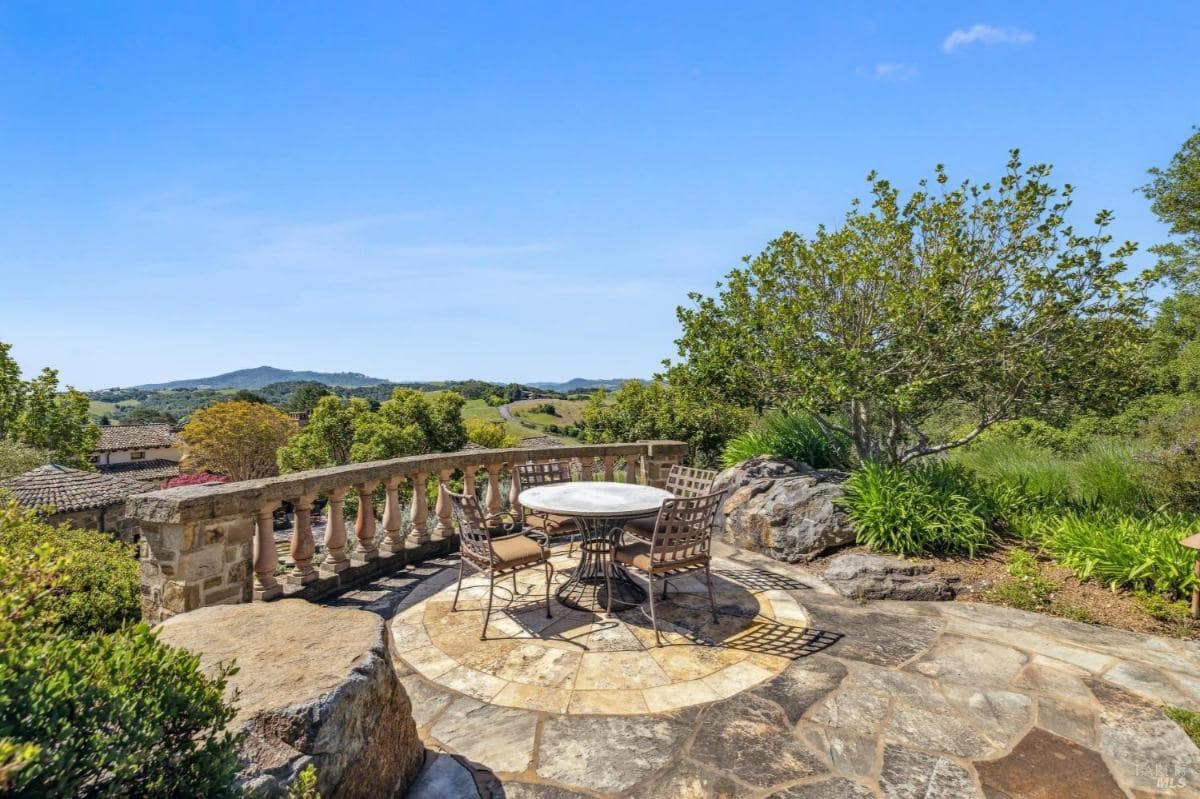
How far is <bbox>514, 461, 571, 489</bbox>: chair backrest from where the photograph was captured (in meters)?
5.91

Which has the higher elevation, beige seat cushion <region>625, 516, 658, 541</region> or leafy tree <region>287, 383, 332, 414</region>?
leafy tree <region>287, 383, 332, 414</region>

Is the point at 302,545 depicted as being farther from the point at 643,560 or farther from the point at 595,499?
the point at 643,560

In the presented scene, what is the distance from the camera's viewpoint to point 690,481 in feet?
18.8

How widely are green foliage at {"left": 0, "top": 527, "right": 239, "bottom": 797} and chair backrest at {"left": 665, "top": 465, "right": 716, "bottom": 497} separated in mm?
4462

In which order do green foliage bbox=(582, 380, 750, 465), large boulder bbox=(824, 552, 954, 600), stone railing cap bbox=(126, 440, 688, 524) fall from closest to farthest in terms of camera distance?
stone railing cap bbox=(126, 440, 688, 524) → large boulder bbox=(824, 552, 954, 600) → green foliage bbox=(582, 380, 750, 465)

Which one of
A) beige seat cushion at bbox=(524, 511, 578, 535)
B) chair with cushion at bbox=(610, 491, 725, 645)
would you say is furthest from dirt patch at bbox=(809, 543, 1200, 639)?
beige seat cushion at bbox=(524, 511, 578, 535)

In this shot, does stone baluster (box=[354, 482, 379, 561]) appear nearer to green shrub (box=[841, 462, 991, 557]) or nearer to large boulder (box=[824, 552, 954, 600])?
large boulder (box=[824, 552, 954, 600])

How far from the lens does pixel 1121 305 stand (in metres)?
5.89

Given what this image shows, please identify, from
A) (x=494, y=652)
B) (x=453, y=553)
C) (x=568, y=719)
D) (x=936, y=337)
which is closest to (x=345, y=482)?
(x=453, y=553)

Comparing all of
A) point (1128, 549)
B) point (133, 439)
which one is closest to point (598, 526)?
point (1128, 549)

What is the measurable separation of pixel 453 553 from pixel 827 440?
18.5 ft

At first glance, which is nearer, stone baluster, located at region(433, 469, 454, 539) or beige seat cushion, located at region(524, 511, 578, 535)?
beige seat cushion, located at region(524, 511, 578, 535)

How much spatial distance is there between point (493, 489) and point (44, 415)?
100ft

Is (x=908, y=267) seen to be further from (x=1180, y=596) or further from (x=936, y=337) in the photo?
(x=1180, y=596)
